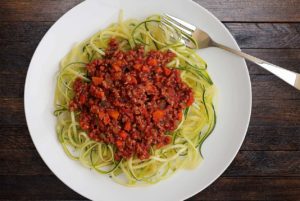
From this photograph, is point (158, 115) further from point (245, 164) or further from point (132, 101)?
point (245, 164)

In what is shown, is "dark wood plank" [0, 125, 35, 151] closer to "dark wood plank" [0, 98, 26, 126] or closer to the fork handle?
"dark wood plank" [0, 98, 26, 126]

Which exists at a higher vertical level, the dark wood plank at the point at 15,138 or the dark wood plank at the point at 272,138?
the dark wood plank at the point at 272,138

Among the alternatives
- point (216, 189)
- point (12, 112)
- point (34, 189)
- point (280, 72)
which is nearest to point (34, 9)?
point (12, 112)

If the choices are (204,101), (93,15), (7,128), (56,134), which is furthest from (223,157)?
(7,128)

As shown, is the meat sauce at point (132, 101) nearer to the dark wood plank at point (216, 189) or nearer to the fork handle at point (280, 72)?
the fork handle at point (280, 72)

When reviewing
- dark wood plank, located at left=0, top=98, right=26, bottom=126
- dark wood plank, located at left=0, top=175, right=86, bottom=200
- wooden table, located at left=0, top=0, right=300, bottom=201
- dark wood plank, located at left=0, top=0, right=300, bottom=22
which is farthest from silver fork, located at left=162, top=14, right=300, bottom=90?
dark wood plank, located at left=0, top=175, right=86, bottom=200

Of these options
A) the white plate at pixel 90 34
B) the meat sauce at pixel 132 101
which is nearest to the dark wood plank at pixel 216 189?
the white plate at pixel 90 34

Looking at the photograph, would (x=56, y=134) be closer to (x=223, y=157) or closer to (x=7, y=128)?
(x=7, y=128)
